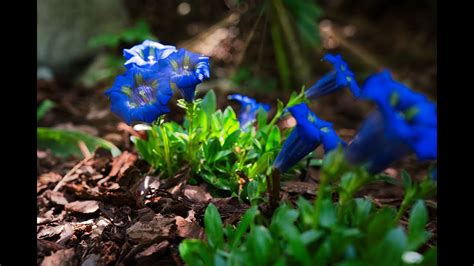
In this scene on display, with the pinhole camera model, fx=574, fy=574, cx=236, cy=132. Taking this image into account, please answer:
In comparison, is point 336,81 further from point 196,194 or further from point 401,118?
point 401,118

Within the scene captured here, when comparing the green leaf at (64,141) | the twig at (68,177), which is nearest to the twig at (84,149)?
the green leaf at (64,141)

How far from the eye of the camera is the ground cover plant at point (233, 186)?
1661 mm

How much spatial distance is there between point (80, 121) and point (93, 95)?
0.52m

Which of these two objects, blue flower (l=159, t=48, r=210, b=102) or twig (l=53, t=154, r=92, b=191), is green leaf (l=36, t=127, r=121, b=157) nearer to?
twig (l=53, t=154, r=92, b=191)

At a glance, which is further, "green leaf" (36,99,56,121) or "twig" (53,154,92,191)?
"green leaf" (36,99,56,121)

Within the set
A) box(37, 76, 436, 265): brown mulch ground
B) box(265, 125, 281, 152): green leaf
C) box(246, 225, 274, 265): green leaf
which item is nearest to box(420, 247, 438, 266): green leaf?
box(246, 225, 274, 265): green leaf

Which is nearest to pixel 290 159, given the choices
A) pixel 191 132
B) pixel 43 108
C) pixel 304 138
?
pixel 304 138

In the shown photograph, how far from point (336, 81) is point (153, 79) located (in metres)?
0.79

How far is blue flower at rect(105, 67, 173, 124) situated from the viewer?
2166mm

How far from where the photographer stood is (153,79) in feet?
7.17

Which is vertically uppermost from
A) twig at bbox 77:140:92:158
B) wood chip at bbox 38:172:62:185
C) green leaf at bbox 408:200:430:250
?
green leaf at bbox 408:200:430:250

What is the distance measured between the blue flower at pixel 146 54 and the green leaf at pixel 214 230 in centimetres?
61
